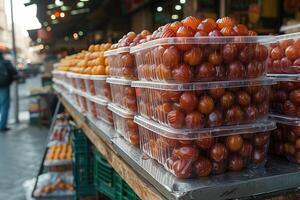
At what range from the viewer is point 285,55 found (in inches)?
73.6

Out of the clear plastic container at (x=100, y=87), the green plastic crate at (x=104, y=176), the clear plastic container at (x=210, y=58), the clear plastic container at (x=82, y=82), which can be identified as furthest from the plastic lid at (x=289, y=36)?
the clear plastic container at (x=82, y=82)

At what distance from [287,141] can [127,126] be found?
94 centimetres

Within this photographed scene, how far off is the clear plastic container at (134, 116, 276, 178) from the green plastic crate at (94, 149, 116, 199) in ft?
5.38

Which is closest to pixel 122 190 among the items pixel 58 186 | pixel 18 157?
pixel 58 186

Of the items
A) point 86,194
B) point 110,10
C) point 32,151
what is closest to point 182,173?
point 86,194

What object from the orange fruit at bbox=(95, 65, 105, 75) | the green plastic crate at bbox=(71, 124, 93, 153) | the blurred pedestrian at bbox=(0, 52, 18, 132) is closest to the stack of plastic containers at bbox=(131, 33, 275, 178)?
the orange fruit at bbox=(95, 65, 105, 75)

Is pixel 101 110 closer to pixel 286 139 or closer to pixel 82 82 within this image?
pixel 82 82

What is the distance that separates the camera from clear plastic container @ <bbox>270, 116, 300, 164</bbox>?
177 cm

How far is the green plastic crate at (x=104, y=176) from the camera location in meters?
3.34

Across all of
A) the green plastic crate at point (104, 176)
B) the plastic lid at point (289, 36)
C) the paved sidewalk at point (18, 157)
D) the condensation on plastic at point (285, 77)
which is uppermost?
the plastic lid at point (289, 36)

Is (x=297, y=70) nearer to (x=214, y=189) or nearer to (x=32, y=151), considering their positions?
(x=214, y=189)

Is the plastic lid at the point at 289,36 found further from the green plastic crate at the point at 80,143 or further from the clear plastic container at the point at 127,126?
the green plastic crate at the point at 80,143

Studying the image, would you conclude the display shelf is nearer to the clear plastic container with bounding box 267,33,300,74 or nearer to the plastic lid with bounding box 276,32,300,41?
the clear plastic container with bounding box 267,33,300,74

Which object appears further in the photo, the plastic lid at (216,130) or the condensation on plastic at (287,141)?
the condensation on plastic at (287,141)
